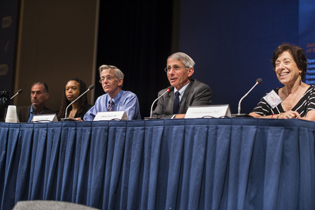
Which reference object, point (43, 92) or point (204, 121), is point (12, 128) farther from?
point (43, 92)

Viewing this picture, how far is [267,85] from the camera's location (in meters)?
3.63

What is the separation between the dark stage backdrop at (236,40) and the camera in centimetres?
361

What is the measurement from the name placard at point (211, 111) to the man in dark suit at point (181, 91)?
91cm

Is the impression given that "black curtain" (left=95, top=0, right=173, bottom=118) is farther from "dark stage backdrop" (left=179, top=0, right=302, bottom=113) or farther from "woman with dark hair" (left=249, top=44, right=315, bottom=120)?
"woman with dark hair" (left=249, top=44, right=315, bottom=120)

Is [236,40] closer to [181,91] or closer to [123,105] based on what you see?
[181,91]

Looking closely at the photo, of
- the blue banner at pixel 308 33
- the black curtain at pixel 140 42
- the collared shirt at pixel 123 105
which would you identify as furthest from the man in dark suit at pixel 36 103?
the blue banner at pixel 308 33

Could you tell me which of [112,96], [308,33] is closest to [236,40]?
[308,33]

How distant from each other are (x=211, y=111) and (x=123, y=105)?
142 cm

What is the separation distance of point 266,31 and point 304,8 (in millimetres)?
471

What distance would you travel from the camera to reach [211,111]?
1.70 meters

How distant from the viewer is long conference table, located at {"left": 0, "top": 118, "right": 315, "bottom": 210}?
1364mm

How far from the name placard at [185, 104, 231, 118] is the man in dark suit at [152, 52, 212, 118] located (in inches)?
35.7

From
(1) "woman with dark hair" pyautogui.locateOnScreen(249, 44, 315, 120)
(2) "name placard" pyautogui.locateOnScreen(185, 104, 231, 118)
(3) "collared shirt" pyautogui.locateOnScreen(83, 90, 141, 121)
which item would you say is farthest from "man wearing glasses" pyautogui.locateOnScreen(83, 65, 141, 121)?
(2) "name placard" pyautogui.locateOnScreen(185, 104, 231, 118)

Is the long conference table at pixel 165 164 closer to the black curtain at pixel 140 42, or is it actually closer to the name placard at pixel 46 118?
the name placard at pixel 46 118
